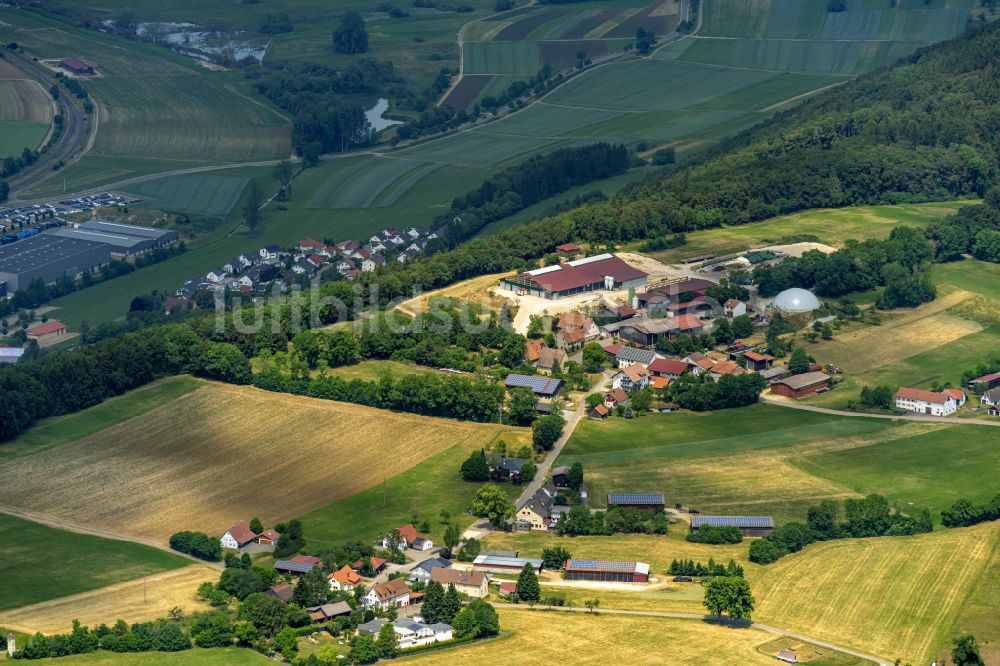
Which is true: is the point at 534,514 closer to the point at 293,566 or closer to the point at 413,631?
the point at 293,566

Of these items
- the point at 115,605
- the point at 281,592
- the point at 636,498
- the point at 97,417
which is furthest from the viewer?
the point at 97,417

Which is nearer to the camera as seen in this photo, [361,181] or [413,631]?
[413,631]

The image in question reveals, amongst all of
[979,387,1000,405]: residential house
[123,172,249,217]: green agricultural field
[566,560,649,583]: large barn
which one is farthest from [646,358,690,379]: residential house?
[123,172,249,217]: green agricultural field


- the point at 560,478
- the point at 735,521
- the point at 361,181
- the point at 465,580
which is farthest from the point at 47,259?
the point at 735,521

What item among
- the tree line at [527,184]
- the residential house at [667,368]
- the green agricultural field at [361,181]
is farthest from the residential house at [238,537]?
the green agricultural field at [361,181]

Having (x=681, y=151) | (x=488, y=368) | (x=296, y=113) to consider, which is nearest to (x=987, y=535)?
(x=488, y=368)
